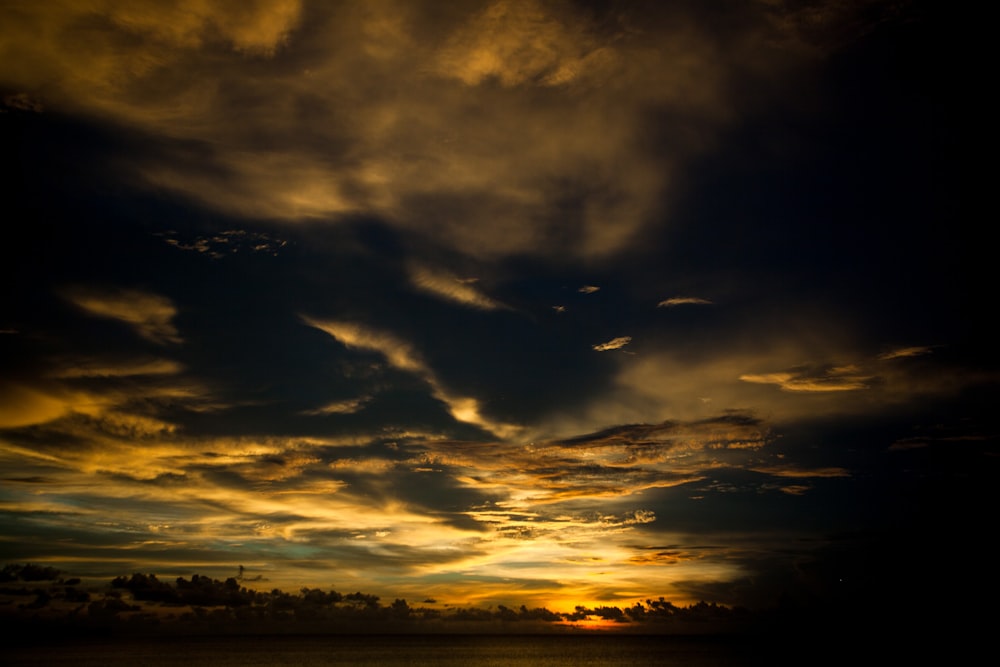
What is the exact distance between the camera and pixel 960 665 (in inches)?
7810

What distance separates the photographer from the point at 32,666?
199m

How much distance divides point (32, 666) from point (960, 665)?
280083mm
